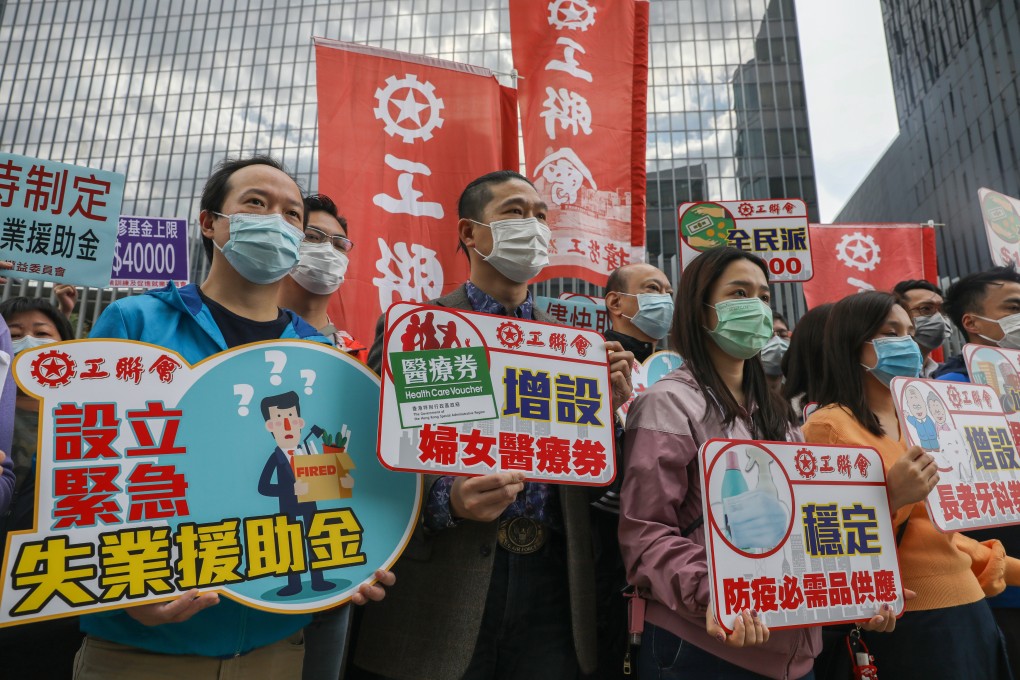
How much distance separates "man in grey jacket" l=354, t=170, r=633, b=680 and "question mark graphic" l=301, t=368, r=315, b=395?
29 cm

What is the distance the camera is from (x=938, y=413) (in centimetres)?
225

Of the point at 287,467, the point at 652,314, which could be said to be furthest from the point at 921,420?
the point at 287,467

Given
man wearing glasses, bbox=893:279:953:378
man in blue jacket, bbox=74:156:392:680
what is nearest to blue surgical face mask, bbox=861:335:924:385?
man in blue jacket, bbox=74:156:392:680

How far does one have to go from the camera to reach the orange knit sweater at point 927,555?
2.07 meters

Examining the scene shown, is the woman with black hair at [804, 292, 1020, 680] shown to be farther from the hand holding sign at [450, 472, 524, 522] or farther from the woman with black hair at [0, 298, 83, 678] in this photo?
the woman with black hair at [0, 298, 83, 678]

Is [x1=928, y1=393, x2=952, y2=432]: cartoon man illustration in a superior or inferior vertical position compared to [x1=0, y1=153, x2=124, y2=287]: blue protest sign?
inferior

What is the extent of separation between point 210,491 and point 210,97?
48.3 metres

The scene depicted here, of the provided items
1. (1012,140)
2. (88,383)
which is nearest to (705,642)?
(88,383)

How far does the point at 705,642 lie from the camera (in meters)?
1.66

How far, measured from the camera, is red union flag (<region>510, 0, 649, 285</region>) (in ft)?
13.8

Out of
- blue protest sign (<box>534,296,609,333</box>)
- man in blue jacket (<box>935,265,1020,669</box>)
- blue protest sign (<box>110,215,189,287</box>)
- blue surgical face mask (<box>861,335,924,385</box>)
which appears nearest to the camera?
blue surgical face mask (<box>861,335,924,385</box>)

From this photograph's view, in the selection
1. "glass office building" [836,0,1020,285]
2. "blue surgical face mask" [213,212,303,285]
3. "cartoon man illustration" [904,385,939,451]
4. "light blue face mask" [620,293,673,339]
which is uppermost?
"glass office building" [836,0,1020,285]

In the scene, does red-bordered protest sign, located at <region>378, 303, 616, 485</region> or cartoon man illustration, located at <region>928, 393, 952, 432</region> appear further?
cartoon man illustration, located at <region>928, 393, 952, 432</region>

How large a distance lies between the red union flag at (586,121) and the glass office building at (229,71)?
32523 millimetres
